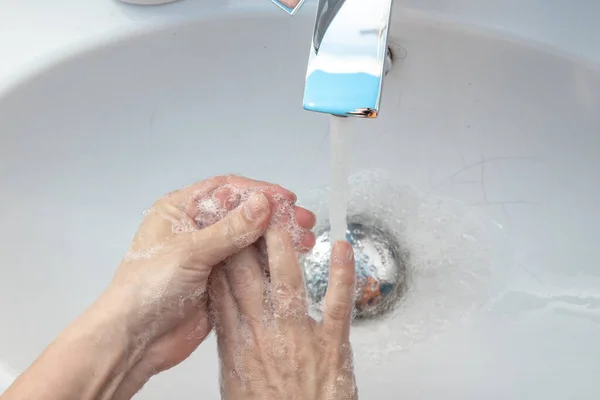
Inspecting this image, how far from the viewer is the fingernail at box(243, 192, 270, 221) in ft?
1.41

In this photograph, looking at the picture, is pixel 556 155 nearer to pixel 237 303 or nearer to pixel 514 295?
pixel 514 295

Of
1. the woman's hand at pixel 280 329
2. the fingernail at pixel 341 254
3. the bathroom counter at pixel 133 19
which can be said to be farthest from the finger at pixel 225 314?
the bathroom counter at pixel 133 19

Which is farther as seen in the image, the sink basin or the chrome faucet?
the sink basin

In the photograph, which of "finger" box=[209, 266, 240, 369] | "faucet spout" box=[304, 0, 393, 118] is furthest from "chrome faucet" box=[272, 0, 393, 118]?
"finger" box=[209, 266, 240, 369]

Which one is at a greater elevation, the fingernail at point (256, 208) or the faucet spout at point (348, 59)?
the faucet spout at point (348, 59)

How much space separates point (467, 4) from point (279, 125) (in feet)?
0.64

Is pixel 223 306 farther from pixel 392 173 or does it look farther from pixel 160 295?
pixel 392 173

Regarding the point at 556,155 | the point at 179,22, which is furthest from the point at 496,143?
the point at 179,22

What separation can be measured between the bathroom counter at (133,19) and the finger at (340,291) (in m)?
0.20

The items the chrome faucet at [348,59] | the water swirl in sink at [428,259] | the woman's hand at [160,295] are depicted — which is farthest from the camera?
the water swirl in sink at [428,259]

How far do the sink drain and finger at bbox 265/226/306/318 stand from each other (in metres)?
0.07

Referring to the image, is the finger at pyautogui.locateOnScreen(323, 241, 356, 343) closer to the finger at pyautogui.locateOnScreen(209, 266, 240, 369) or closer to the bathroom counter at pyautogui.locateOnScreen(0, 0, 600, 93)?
the finger at pyautogui.locateOnScreen(209, 266, 240, 369)

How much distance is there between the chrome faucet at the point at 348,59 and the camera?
29 cm

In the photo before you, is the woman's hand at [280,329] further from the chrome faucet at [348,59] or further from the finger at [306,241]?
the chrome faucet at [348,59]
